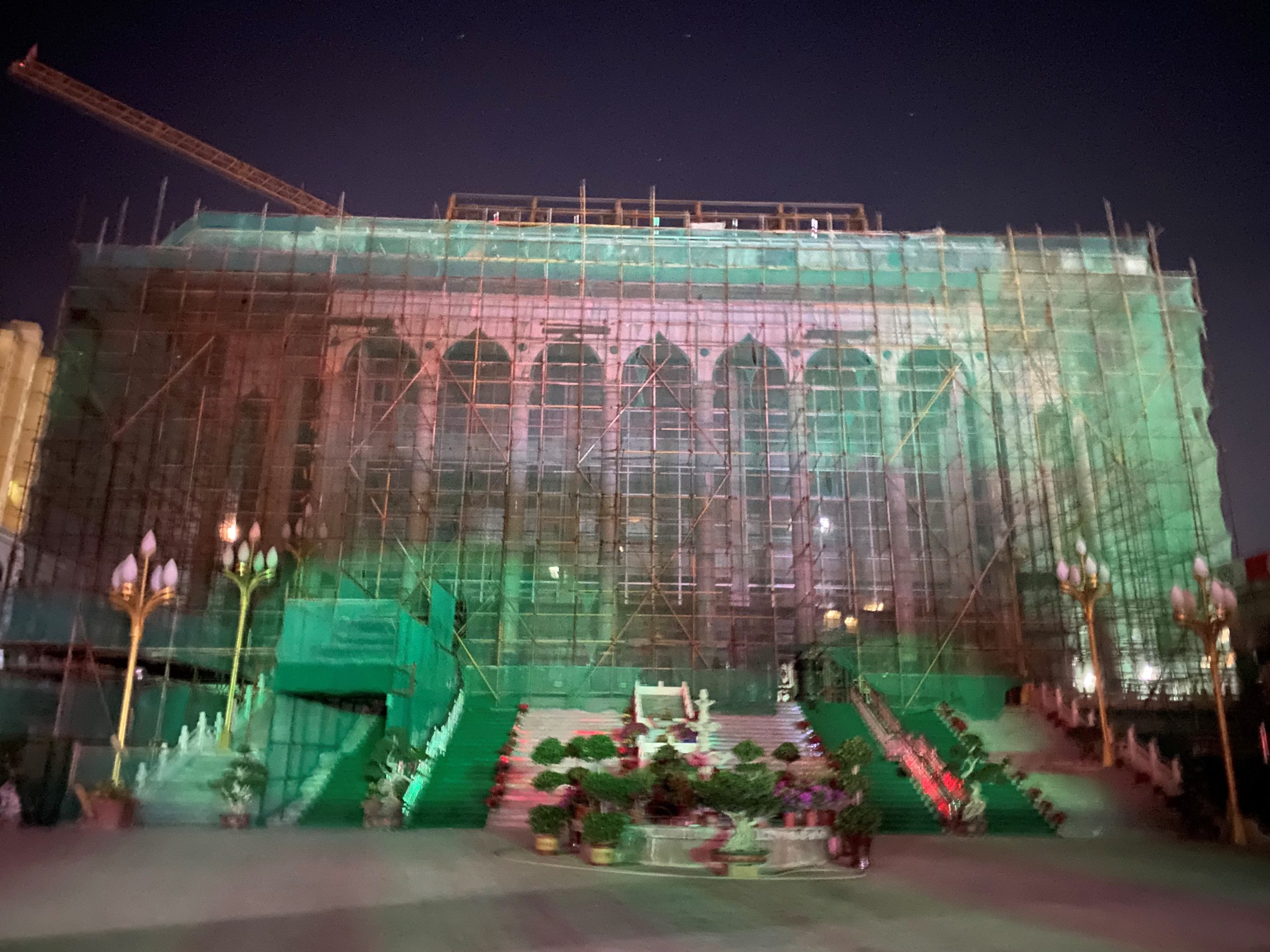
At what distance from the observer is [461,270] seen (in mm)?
21078

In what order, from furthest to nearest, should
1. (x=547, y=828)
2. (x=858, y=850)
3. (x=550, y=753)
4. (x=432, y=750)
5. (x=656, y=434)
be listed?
(x=656, y=434) < (x=432, y=750) < (x=550, y=753) < (x=547, y=828) < (x=858, y=850)

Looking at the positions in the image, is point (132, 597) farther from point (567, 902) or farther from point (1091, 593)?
point (1091, 593)

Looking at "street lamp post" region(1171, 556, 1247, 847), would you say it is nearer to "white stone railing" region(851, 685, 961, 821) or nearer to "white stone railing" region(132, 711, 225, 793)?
"white stone railing" region(851, 685, 961, 821)

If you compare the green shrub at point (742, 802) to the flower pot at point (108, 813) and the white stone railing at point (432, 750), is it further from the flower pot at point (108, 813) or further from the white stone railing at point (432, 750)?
the flower pot at point (108, 813)

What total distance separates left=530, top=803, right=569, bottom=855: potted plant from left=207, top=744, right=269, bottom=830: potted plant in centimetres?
452

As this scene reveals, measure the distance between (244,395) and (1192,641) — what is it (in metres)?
21.2

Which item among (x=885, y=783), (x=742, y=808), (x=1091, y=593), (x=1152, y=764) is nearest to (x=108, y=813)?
(x=742, y=808)

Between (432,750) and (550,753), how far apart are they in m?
3.14

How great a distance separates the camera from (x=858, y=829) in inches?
335

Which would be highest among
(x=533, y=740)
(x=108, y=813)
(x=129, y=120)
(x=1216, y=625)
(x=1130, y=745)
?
(x=129, y=120)

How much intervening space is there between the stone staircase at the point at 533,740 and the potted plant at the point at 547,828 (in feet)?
8.51

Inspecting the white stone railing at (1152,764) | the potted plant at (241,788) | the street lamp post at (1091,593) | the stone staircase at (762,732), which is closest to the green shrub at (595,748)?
the stone staircase at (762,732)

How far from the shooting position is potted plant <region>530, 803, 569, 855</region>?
9.20 metres

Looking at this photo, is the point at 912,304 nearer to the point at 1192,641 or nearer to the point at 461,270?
the point at 1192,641
